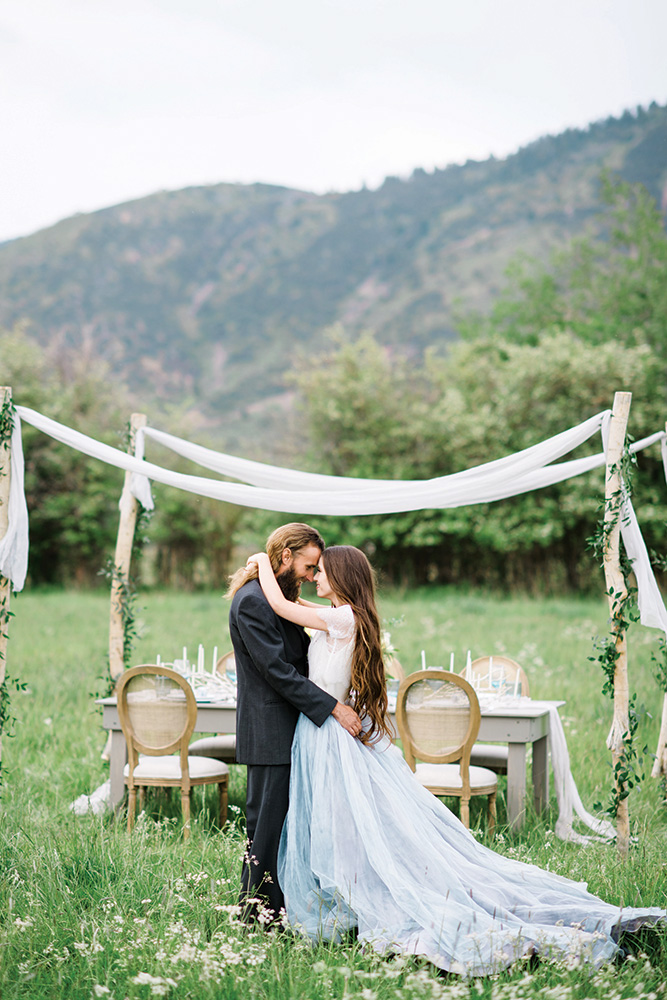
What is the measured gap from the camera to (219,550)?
20.9 metres

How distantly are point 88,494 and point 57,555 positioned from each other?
5.48 feet

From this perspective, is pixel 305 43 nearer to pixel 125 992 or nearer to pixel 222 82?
A: pixel 222 82

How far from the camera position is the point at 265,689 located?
12.4ft

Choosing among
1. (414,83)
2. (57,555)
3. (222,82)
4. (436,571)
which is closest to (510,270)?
(436,571)

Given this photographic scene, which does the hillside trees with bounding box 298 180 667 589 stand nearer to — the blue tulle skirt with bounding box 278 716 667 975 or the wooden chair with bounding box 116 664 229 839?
the wooden chair with bounding box 116 664 229 839

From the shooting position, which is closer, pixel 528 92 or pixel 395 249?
pixel 528 92

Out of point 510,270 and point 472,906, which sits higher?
point 510,270

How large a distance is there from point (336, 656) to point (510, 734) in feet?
6.47

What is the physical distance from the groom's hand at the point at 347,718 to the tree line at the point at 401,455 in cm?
1371

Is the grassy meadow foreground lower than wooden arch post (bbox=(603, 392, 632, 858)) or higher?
lower

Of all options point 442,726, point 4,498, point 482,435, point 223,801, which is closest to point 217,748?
point 223,801

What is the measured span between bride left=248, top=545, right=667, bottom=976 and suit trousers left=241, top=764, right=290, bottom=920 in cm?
5

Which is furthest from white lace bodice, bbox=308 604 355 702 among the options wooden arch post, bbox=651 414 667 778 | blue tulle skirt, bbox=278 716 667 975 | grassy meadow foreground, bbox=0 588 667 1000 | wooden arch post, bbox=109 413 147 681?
wooden arch post, bbox=109 413 147 681

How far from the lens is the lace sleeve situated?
3766 millimetres
